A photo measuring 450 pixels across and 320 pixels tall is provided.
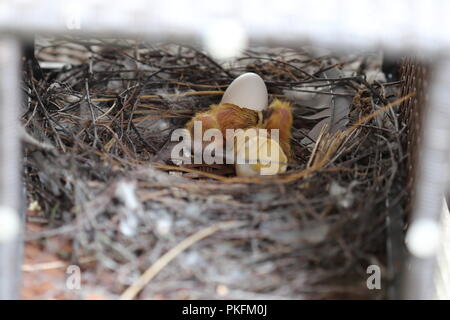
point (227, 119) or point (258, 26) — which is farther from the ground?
point (258, 26)

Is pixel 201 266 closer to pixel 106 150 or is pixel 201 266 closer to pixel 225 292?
pixel 225 292

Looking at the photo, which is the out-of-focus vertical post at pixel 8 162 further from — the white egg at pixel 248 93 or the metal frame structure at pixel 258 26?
the white egg at pixel 248 93

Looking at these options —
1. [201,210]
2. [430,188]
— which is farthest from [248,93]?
[430,188]

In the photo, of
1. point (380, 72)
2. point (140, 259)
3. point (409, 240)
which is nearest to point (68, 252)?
point (140, 259)

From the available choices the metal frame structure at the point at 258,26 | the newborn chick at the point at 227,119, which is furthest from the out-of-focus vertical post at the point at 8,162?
the newborn chick at the point at 227,119

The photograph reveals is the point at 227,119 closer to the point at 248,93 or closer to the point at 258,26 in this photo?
the point at 248,93
